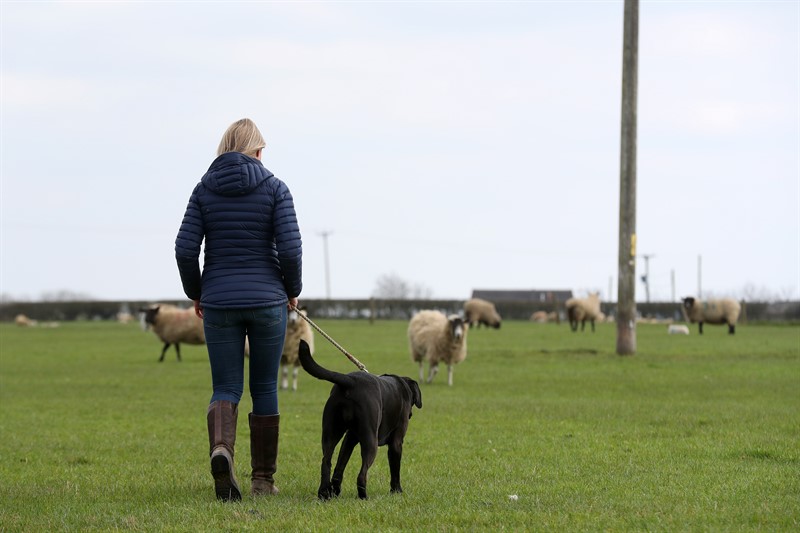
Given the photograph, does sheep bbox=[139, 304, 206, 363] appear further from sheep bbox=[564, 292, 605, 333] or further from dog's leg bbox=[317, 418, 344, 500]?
sheep bbox=[564, 292, 605, 333]

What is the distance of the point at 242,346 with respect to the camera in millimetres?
7586

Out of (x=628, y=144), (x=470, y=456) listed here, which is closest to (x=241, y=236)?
(x=470, y=456)

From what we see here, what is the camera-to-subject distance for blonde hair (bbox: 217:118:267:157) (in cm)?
751

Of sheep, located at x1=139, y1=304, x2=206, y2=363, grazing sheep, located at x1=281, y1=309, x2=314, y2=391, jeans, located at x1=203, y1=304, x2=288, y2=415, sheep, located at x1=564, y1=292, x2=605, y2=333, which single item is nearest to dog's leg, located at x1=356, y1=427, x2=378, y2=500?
jeans, located at x1=203, y1=304, x2=288, y2=415

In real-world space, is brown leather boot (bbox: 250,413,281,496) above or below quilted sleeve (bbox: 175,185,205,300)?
below

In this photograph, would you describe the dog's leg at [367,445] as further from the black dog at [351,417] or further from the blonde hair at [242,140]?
the blonde hair at [242,140]

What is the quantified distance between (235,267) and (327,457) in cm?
138

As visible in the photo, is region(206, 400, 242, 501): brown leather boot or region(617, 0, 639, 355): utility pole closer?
region(206, 400, 242, 501): brown leather boot

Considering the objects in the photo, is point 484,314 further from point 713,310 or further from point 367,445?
point 367,445

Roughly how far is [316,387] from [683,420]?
8.35 meters

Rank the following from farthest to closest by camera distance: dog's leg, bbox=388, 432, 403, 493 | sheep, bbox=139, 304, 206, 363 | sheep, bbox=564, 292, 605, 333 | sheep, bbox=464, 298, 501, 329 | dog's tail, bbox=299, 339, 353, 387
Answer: sheep, bbox=464, 298, 501, 329 → sheep, bbox=564, 292, 605, 333 → sheep, bbox=139, 304, 206, 363 → dog's leg, bbox=388, 432, 403, 493 → dog's tail, bbox=299, 339, 353, 387

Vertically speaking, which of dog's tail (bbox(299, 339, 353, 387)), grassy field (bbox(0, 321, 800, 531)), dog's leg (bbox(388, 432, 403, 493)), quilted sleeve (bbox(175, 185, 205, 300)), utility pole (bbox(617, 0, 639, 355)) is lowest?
grassy field (bbox(0, 321, 800, 531))

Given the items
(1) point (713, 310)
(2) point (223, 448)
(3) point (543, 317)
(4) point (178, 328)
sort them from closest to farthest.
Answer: (2) point (223, 448) → (4) point (178, 328) → (1) point (713, 310) → (3) point (543, 317)

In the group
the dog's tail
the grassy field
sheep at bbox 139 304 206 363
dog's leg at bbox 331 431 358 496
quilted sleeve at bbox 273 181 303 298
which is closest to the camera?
the grassy field
